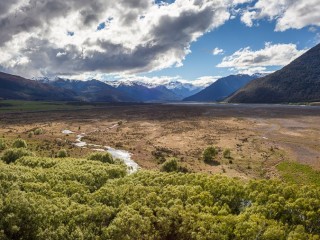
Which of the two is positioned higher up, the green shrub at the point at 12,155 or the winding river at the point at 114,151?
the green shrub at the point at 12,155

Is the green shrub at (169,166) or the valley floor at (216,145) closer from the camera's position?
the green shrub at (169,166)

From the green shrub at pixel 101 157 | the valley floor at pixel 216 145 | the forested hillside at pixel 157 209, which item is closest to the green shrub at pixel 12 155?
the green shrub at pixel 101 157

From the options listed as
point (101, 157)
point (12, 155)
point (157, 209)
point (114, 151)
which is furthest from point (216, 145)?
point (157, 209)

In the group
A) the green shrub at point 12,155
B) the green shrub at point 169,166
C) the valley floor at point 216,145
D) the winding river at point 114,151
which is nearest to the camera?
the green shrub at point 12,155

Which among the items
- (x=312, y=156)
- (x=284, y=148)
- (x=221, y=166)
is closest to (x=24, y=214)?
(x=221, y=166)

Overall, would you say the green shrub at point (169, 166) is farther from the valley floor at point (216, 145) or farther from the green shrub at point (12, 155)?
the green shrub at point (12, 155)

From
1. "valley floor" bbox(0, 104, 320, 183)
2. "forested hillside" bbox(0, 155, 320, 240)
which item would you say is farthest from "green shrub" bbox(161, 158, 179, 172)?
"forested hillside" bbox(0, 155, 320, 240)

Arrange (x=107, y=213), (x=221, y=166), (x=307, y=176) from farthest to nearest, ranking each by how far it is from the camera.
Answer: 1. (x=221, y=166)
2. (x=307, y=176)
3. (x=107, y=213)

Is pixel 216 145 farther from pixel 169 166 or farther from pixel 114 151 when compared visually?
pixel 169 166

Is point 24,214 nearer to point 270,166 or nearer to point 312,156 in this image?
point 270,166
